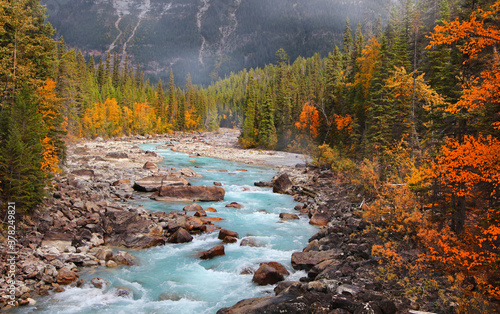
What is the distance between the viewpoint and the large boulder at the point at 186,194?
2494 centimetres

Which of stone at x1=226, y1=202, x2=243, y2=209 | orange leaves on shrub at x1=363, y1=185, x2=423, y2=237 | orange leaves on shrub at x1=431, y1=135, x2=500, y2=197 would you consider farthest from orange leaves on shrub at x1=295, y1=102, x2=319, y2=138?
orange leaves on shrub at x1=431, y1=135, x2=500, y2=197

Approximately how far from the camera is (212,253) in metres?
14.8

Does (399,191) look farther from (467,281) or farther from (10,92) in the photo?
(10,92)

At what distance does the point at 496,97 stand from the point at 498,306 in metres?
5.55

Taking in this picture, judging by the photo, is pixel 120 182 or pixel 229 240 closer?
pixel 229 240

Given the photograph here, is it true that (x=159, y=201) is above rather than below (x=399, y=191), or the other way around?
below

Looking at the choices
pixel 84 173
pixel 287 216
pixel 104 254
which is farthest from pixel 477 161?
pixel 84 173

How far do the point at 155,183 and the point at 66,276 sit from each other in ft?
52.8

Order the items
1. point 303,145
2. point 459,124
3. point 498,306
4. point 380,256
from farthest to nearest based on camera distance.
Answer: point 303,145 < point 380,256 < point 459,124 < point 498,306

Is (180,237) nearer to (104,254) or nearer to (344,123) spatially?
(104,254)

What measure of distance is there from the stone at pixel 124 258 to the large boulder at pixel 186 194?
1059cm

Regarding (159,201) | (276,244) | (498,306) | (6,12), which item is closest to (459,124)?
(498,306)

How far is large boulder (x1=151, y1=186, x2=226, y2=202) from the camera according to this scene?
982 inches

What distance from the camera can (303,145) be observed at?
209 feet
